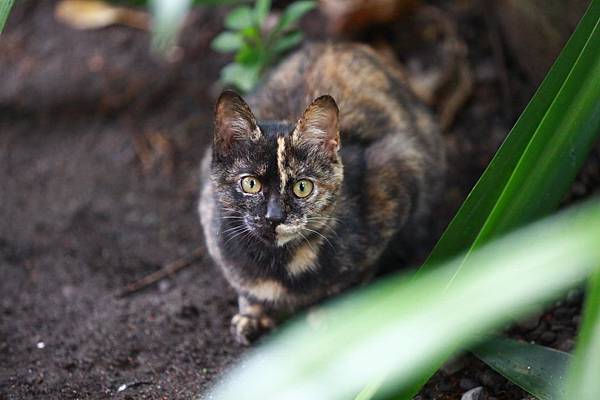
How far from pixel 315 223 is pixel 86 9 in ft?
8.16

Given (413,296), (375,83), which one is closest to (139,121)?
(375,83)

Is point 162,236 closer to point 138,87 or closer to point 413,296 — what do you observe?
point 138,87

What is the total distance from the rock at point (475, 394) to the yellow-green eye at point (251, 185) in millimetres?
950

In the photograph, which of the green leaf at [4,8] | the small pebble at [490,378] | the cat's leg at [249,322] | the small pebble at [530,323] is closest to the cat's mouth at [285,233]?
the cat's leg at [249,322]

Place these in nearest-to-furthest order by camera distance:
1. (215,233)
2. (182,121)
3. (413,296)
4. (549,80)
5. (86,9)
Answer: (413,296) → (549,80) → (215,233) → (182,121) → (86,9)

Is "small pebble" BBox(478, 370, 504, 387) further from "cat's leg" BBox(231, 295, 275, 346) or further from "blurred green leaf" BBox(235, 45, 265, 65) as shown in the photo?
"blurred green leaf" BBox(235, 45, 265, 65)

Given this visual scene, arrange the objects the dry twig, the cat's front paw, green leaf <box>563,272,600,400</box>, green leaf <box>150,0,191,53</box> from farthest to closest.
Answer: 1. the dry twig
2. the cat's front paw
3. green leaf <box>150,0,191,53</box>
4. green leaf <box>563,272,600,400</box>

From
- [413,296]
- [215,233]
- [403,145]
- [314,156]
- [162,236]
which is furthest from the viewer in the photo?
[162,236]

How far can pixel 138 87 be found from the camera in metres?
4.06

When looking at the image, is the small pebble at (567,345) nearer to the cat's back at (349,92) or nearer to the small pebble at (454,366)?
the small pebble at (454,366)

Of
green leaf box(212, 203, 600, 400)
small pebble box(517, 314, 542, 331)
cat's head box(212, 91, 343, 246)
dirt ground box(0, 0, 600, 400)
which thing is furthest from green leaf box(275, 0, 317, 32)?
green leaf box(212, 203, 600, 400)

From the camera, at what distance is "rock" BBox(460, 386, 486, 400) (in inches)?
89.1

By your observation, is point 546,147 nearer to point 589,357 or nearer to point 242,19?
point 589,357

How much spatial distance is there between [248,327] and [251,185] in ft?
2.18
